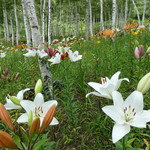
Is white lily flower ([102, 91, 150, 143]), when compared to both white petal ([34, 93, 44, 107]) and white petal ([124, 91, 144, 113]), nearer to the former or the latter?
white petal ([124, 91, 144, 113])

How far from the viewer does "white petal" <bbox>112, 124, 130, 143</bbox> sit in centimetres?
76

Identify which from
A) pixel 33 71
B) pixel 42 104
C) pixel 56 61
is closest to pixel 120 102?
pixel 42 104

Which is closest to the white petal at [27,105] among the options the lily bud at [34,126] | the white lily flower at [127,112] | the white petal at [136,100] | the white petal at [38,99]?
the white petal at [38,99]

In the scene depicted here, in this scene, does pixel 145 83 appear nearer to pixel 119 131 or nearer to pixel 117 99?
pixel 117 99

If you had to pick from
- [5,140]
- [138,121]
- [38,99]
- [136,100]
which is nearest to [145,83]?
[136,100]

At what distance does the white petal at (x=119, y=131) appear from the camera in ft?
2.48

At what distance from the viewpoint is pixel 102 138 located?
5.46ft

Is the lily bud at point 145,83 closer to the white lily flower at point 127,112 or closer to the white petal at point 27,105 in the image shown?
the white lily flower at point 127,112

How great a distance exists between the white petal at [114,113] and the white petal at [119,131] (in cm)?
2

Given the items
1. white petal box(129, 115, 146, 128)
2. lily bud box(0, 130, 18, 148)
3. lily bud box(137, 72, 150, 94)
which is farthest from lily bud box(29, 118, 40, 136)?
lily bud box(137, 72, 150, 94)

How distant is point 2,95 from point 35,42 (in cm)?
96

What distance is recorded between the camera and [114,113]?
853mm

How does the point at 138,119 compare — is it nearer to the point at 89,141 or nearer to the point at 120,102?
the point at 120,102

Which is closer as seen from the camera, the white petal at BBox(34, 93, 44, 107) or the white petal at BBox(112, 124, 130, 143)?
the white petal at BBox(112, 124, 130, 143)
